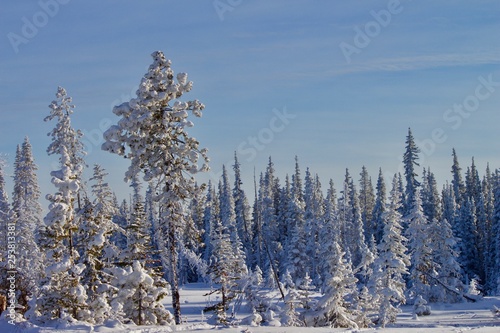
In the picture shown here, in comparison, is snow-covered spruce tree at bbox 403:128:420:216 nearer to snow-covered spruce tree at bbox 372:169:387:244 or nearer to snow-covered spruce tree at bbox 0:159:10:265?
snow-covered spruce tree at bbox 372:169:387:244

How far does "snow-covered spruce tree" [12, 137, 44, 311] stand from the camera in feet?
128

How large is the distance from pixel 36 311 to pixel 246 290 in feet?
63.0

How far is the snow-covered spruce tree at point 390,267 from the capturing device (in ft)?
146

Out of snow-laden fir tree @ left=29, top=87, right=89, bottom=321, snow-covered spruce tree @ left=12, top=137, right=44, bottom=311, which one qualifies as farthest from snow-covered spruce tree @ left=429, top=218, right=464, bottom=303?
snow-laden fir tree @ left=29, top=87, right=89, bottom=321

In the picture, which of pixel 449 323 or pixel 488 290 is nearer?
pixel 449 323

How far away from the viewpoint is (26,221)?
45.8 m

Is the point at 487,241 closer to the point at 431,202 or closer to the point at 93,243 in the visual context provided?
the point at 431,202

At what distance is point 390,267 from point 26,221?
31.3 metres

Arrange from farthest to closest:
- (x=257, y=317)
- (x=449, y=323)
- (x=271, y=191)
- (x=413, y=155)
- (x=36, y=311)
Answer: (x=271, y=191) → (x=413, y=155) → (x=449, y=323) → (x=257, y=317) → (x=36, y=311)

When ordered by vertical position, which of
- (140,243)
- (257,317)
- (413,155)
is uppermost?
(413,155)

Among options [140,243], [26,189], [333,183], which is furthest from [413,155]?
[140,243]

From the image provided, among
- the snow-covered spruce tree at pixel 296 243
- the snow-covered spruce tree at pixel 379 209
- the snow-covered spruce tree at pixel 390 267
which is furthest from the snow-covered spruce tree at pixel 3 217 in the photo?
the snow-covered spruce tree at pixel 379 209

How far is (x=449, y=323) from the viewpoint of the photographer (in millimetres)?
48312

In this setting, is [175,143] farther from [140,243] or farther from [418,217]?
[418,217]
